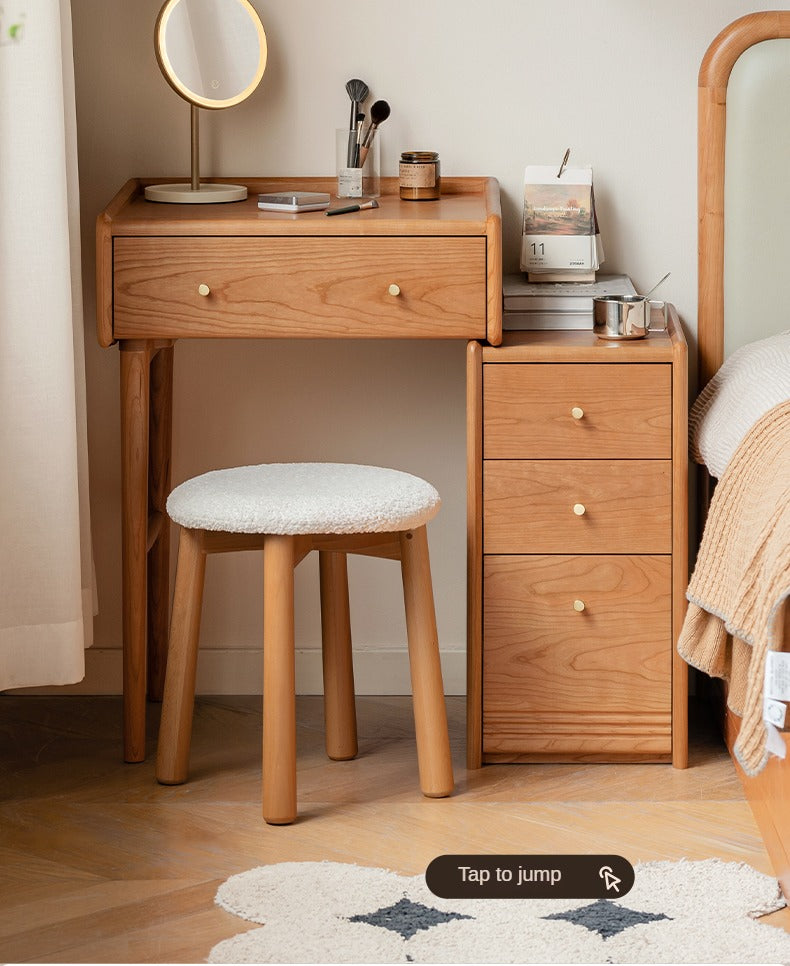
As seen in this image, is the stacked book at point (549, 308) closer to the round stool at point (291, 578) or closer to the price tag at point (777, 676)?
the round stool at point (291, 578)

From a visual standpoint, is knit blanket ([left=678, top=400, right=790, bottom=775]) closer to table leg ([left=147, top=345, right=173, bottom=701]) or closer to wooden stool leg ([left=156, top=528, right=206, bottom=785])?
wooden stool leg ([left=156, top=528, right=206, bottom=785])

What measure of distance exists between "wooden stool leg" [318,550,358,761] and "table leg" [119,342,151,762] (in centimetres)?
28

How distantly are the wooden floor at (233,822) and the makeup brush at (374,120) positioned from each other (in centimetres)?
94

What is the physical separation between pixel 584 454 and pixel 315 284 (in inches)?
18.2

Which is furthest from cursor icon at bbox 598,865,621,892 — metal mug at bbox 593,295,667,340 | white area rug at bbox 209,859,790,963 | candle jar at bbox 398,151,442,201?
candle jar at bbox 398,151,442,201

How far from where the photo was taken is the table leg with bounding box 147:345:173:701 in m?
2.21

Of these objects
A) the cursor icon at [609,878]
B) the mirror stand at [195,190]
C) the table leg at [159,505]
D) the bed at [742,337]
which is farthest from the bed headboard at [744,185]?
the cursor icon at [609,878]

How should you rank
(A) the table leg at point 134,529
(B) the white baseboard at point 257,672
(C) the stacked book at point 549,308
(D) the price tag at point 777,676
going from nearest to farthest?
(D) the price tag at point 777,676 < (A) the table leg at point 134,529 < (C) the stacked book at point 549,308 < (B) the white baseboard at point 257,672

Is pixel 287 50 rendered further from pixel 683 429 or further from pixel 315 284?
pixel 683 429

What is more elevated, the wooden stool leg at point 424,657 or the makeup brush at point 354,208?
the makeup brush at point 354,208

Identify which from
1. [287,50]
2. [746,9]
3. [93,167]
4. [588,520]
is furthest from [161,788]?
[746,9]

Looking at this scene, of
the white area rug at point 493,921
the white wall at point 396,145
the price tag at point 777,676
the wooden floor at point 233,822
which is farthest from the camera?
the white wall at point 396,145

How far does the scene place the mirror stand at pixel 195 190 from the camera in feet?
6.80

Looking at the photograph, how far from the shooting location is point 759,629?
4.56ft
